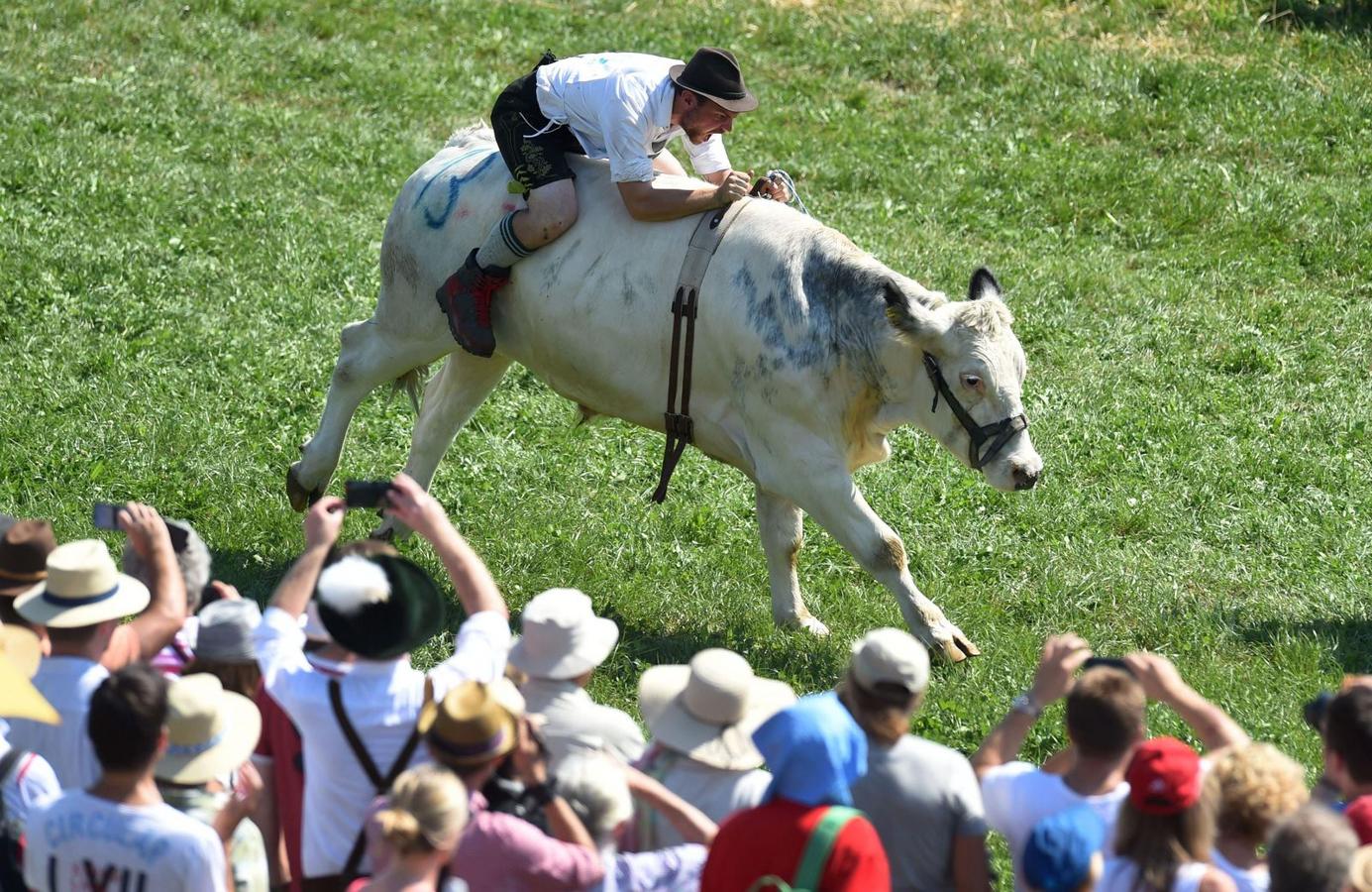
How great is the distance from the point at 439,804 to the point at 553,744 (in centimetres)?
84

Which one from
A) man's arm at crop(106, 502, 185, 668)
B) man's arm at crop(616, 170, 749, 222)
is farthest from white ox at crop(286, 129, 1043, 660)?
man's arm at crop(106, 502, 185, 668)

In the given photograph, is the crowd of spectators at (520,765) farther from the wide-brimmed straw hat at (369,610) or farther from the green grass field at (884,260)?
the green grass field at (884,260)

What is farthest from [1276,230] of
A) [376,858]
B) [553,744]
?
[376,858]

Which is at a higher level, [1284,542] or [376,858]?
[376,858]

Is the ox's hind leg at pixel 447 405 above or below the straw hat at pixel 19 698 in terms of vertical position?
below

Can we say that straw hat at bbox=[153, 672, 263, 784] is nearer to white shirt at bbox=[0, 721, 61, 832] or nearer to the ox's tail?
white shirt at bbox=[0, 721, 61, 832]

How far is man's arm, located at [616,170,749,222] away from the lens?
7953mm

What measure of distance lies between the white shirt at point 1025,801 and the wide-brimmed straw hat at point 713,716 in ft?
2.04

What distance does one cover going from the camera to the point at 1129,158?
1432 cm

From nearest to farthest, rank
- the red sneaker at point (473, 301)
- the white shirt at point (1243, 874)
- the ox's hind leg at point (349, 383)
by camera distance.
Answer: the white shirt at point (1243, 874) → the red sneaker at point (473, 301) → the ox's hind leg at point (349, 383)

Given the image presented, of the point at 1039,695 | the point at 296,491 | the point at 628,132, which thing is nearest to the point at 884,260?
the point at 628,132

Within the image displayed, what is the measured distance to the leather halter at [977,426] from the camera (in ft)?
24.9

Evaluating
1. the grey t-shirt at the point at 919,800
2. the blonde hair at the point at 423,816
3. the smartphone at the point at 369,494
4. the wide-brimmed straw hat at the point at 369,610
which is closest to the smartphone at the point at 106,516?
the smartphone at the point at 369,494

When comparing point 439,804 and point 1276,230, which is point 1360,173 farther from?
point 439,804
